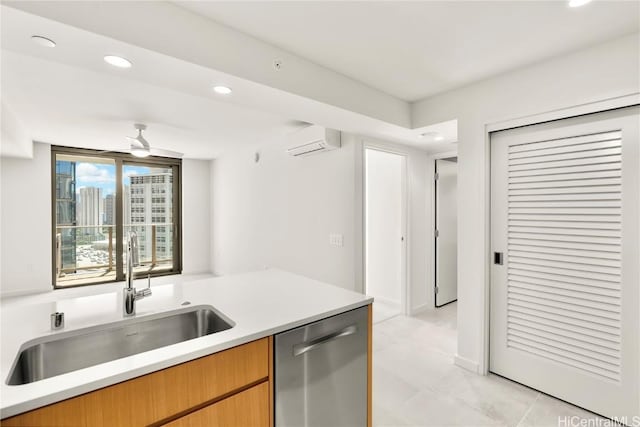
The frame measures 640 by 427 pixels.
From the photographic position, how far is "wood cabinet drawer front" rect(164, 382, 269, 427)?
1052mm

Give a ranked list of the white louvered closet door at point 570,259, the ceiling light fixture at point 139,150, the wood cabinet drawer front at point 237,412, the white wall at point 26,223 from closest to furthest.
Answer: the wood cabinet drawer front at point 237,412 < the white louvered closet door at point 570,259 < the ceiling light fixture at point 139,150 < the white wall at point 26,223

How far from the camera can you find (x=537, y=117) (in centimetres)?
215

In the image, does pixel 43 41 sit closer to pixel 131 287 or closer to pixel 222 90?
pixel 222 90

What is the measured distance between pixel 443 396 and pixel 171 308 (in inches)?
78.4

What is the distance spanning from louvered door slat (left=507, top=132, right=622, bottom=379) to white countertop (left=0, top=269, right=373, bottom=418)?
1.48 m

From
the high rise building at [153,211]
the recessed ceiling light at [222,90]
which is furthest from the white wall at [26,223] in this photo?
the recessed ceiling light at [222,90]

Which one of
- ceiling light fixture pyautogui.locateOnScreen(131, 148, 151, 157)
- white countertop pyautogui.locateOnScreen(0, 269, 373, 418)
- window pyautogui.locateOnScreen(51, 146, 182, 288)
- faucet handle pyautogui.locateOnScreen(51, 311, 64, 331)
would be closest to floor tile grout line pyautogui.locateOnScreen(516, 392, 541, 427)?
white countertop pyautogui.locateOnScreen(0, 269, 373, 418)

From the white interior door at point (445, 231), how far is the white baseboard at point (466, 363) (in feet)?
5.26

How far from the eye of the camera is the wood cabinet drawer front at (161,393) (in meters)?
0.84

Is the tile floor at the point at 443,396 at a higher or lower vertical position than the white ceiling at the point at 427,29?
lower

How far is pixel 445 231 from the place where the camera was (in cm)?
422

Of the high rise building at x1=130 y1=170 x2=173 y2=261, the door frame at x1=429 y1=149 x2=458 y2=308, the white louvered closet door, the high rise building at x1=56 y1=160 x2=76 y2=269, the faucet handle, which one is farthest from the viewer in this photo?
the high rise building at x1=130 y1=170 x2=173 y2=261

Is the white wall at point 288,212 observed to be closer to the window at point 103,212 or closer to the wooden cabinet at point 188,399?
the window at point 103,212

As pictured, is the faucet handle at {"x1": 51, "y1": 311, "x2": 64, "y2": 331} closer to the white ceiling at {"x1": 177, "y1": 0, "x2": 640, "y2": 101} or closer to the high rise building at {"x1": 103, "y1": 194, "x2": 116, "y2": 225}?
the white ceiling at {"x1": 177, "y1": 0, "x2": 640, "y2": 101}
